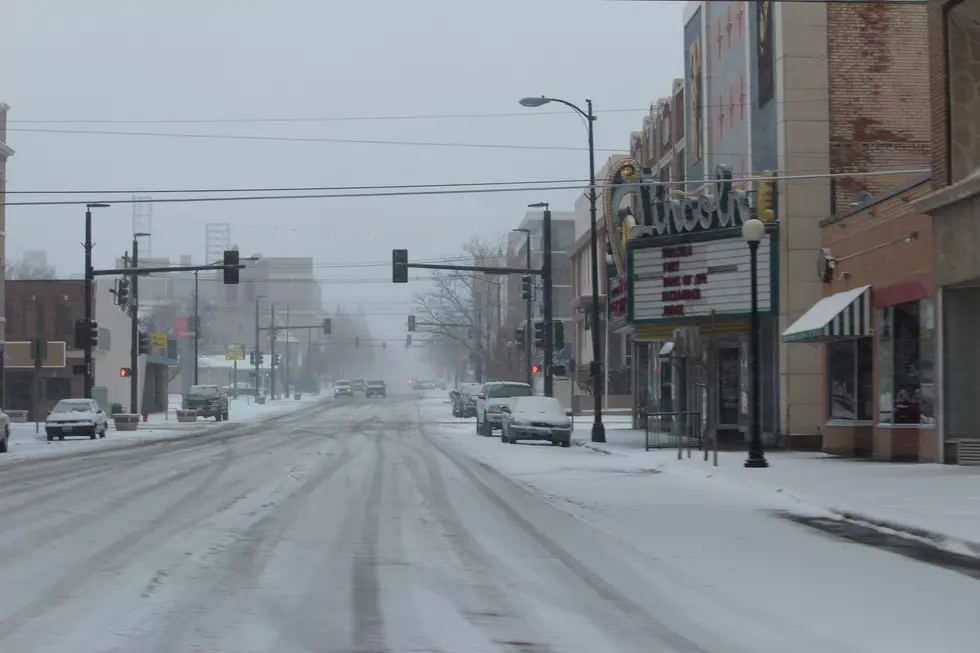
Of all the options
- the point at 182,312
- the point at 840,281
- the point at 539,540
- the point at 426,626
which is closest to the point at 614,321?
the point at 840,281

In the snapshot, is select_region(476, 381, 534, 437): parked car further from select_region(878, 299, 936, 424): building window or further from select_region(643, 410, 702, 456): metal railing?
select_region(878, 299, 936, 424): building window

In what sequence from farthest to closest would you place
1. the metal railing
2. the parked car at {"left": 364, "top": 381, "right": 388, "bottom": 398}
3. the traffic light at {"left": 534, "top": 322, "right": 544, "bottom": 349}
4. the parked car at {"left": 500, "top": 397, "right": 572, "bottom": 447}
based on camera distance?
the parked car at {"left": 364, "top": 381, "right": 388, "bottom": 398} < the traffic light at {"left": 534, "top": 322, "right": 544, "bottom": 349} < the parked car at {"left": 500, "top": 397, "right": 572, "bottom": 447} < the metal railing

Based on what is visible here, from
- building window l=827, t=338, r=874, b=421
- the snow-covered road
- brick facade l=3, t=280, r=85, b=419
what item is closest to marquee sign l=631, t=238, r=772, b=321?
building window l=827, t=338, r=874, b=421

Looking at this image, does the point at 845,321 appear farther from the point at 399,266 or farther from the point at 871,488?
the point at 399,266

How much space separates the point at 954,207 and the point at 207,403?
52.8 m

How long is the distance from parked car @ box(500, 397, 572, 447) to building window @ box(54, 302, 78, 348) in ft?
124

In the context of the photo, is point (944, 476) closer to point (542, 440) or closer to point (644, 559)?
point (644, 559)

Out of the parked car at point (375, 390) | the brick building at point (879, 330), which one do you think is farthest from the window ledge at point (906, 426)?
the parked car at point (375, 390)

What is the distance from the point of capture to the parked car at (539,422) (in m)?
42.5

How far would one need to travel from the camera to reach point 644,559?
45.4 ft

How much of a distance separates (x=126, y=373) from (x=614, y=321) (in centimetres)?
2556

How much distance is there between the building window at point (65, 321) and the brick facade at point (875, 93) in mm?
50285

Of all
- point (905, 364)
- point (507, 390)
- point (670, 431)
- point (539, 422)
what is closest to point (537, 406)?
point (539, 422)

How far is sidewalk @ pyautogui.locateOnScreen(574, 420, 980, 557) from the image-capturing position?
16.4 m
